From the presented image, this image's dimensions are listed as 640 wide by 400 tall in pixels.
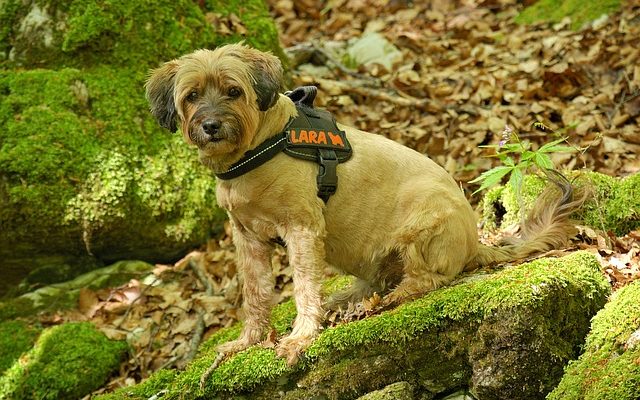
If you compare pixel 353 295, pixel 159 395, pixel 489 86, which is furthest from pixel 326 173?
pixel 489 86

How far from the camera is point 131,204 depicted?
7656mm

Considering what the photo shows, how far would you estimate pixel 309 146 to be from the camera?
520 centimetres

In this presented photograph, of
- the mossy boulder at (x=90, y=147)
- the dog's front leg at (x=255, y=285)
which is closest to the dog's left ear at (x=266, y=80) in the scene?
the dog's front leg at (x=255, y=285)

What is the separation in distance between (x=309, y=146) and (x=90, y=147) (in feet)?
10.8

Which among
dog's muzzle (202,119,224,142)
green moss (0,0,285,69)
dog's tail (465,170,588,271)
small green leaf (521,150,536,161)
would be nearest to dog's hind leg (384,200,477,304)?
dog's tail (465,170,588,271)

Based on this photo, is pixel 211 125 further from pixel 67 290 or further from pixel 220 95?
pixel 67 290

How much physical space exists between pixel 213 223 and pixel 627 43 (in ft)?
19.1

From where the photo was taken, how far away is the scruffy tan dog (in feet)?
16.1

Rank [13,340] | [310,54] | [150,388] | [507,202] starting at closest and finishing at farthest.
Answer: [150,388], [507,202], [13,340], [310,54]

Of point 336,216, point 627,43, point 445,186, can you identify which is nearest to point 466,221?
point 445,186

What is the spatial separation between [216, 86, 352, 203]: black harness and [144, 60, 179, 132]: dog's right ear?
523 millimetres

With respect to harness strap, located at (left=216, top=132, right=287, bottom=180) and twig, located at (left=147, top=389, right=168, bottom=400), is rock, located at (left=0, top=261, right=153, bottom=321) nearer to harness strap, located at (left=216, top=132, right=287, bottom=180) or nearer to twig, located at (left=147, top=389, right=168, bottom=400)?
twig, located at (left=147, top=389, right=168, bottom=400)

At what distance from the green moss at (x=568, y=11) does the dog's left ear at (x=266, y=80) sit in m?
7.10

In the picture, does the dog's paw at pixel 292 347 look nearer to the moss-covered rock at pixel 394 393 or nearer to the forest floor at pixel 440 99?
the moss-covered rock at pixel 394 393
